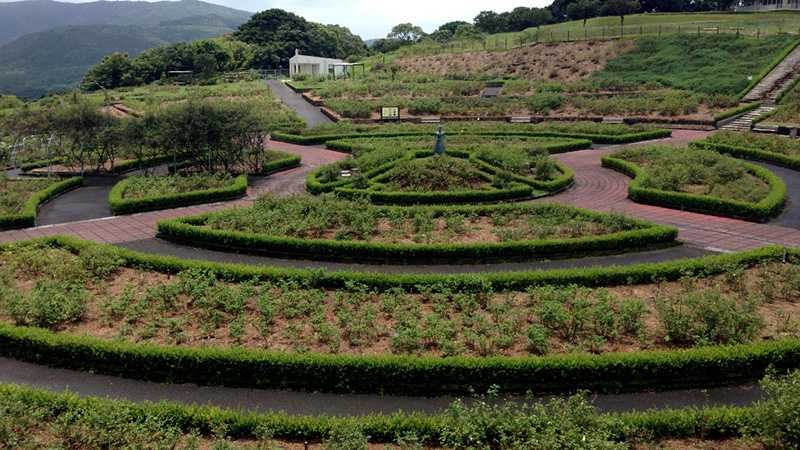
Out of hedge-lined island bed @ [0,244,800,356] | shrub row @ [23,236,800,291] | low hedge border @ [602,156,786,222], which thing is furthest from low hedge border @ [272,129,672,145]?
hedge-lined island bed @ [0,244,800,356]

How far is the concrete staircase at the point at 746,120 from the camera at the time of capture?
33.1 metres

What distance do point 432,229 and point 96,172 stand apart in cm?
1740

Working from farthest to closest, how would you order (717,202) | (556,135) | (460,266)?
(556,135), (717,202), (460,266)

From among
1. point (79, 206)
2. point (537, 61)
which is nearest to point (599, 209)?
point (79, 206)

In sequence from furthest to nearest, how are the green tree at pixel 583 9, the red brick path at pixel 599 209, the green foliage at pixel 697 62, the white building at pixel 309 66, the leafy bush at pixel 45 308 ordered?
the green tree at pixel 583 9, the white building at pixel 309 66, the green foliage at pixel 697 62, the red brick path at pixel 599 209, the leafy bush at pixel 45 308

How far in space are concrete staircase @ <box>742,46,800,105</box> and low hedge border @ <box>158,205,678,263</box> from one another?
2823cm

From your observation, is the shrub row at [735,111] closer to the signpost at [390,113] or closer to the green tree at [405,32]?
the signpost at [390,113]

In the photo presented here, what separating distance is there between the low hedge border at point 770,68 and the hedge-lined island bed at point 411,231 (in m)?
28.7

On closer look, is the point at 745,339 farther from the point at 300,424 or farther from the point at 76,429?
the point at 76,429

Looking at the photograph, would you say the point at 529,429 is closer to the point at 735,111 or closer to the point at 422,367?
the point at 422,367

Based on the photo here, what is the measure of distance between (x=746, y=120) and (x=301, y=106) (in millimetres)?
31233

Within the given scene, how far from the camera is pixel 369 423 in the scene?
7.77 m

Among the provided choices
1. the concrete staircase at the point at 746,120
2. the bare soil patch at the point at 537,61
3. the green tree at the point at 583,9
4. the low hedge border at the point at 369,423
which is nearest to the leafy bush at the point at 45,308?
the low hedge border at the point at 369,423

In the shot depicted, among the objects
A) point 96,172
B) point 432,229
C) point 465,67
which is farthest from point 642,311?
point 465,67
